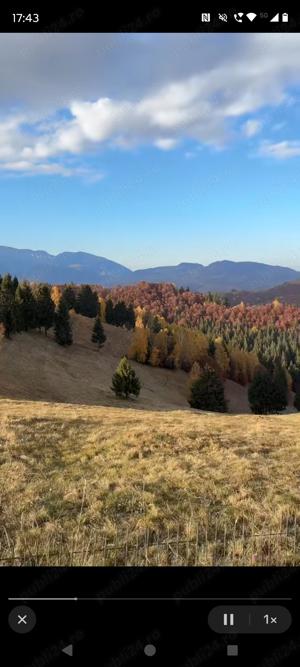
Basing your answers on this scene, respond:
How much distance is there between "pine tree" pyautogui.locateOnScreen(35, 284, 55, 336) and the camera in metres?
87.1

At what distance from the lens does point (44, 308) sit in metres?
87.6

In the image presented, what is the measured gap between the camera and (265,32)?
3008 mm

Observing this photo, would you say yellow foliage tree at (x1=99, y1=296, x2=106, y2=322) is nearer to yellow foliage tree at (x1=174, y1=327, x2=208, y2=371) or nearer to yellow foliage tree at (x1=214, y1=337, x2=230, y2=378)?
yellow foliage tree at (x1=174, y1=327, x2=208, y2=371)

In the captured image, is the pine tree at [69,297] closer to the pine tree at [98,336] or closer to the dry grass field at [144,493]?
the pine tree at [98,336]

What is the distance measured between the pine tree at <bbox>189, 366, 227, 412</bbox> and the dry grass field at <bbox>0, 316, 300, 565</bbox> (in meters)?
55.2

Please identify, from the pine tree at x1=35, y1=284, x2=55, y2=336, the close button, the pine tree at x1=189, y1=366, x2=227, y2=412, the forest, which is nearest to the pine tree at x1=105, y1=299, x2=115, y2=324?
the forest

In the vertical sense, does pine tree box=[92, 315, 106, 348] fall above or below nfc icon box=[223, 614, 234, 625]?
below

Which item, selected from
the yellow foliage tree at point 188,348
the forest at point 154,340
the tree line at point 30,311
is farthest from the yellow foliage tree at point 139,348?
the tree line at point 30,311

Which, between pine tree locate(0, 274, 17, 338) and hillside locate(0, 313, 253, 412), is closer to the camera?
hillside locate(0, 313, 253, 412)

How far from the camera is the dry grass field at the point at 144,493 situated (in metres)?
4.52

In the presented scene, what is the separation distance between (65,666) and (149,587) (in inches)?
23.0

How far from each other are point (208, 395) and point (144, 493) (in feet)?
225

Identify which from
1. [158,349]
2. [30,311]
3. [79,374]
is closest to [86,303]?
[158,349]

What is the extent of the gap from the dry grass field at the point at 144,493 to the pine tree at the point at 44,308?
6677cm
